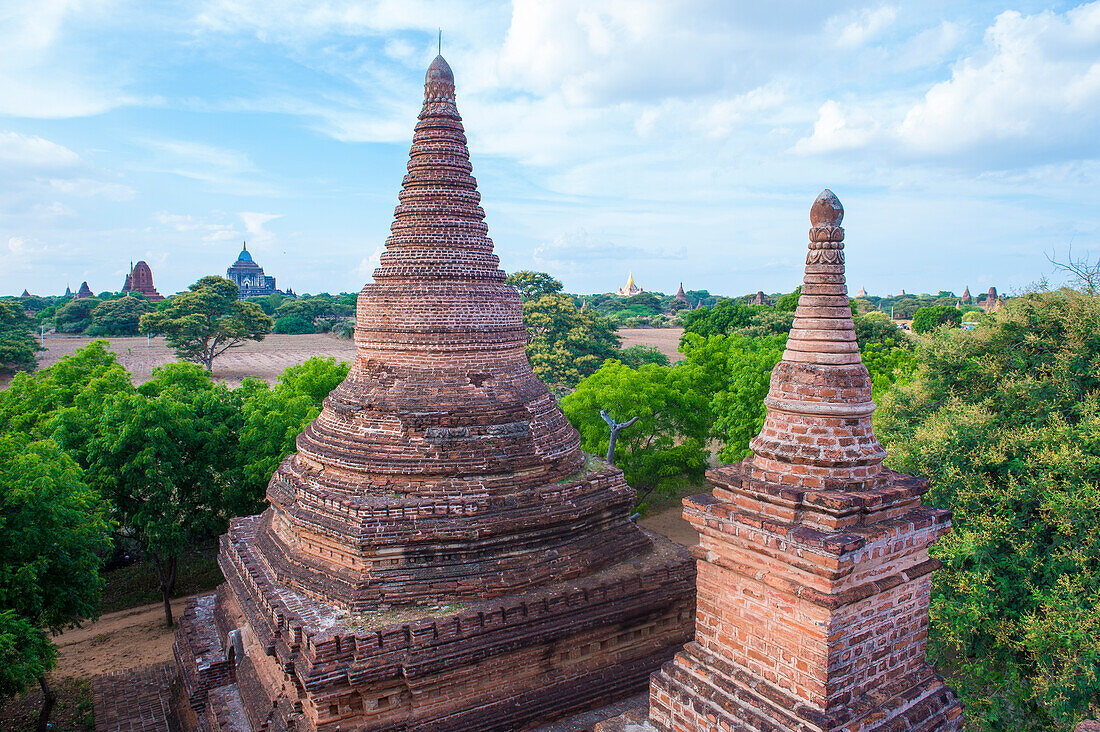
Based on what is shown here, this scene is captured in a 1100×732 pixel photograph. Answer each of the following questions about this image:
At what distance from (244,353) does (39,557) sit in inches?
2950

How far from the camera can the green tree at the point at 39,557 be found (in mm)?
10938

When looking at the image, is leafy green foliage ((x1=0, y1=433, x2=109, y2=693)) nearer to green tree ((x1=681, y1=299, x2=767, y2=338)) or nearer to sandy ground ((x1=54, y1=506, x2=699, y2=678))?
sandy ground ((x1=54, y1=506, x2=699, y2=678))

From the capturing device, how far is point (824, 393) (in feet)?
19.7

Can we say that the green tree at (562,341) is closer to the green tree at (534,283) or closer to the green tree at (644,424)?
the green tree at (534,283)

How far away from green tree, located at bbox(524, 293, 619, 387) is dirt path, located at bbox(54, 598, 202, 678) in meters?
23.2

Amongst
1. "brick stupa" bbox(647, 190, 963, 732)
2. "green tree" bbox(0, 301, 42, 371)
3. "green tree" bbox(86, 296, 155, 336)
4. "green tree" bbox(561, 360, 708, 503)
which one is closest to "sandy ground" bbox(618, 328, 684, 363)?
"green tree" bbox(561, 360, 708, 503)

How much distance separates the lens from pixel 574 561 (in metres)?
11.4

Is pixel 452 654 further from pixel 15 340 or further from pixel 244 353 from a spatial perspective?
pixel 244 353

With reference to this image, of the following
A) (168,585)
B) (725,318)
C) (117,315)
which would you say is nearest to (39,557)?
(168,585)

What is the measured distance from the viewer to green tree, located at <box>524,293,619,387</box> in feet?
127

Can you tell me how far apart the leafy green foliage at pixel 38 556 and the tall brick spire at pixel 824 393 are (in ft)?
39.8

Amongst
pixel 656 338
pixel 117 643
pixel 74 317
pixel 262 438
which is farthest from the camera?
pixel 656 338

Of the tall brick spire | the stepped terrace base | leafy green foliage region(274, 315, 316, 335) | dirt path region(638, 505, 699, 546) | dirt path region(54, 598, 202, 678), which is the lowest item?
dirt path region(54, 598, 202, 678)

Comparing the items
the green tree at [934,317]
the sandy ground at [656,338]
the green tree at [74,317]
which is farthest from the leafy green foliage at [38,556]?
the green tree at [74,317]
